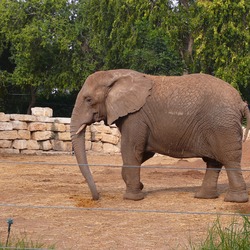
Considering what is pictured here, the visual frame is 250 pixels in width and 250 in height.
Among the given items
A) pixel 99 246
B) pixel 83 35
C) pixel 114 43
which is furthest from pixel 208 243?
pixel 83 35

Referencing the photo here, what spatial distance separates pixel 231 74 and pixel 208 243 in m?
19.7

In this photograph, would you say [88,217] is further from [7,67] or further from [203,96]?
[7,67]

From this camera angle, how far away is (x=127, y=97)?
10.4 meters

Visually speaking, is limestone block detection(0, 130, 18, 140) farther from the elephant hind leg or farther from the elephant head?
the elephant hind leg

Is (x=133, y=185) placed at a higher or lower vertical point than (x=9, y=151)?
higher

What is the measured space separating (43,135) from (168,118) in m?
10.3

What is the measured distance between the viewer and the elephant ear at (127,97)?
34.1ft

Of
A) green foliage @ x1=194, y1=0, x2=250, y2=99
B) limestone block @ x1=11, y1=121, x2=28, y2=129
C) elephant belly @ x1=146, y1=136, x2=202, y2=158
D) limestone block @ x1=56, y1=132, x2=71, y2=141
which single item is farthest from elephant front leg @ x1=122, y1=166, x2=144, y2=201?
green foliage @ x1=194, y1=0, x2=250, y2=99

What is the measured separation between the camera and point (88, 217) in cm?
900

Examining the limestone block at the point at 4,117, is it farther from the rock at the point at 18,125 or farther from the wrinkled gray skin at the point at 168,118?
the wrinkled gray skin at the point at 168,118

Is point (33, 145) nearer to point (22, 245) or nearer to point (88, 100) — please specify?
point (88, 100)

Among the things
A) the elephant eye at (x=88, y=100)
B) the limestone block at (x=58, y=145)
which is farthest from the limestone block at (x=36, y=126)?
the elephant eye at (x=88, y=100)

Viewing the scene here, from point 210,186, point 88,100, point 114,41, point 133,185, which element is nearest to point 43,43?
point 114,41

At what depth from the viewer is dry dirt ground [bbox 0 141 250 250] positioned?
7688 millimetres
